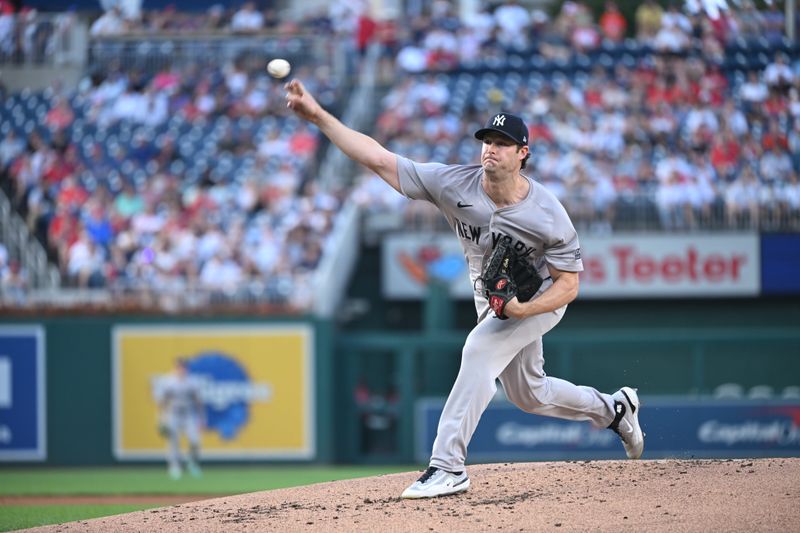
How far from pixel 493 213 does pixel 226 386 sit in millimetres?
11734

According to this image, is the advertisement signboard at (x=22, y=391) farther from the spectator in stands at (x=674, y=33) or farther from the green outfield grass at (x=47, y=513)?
the spectator in stands at (x=674, y=33)

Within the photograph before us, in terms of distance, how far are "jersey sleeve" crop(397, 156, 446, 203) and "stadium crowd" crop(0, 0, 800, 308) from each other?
1089cm

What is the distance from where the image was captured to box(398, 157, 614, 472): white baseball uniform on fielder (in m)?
6.60

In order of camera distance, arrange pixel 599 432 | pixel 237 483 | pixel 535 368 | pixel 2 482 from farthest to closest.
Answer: pixel 599 432 < pixel 2 482 < pixel 237 483 < pixel 535 368

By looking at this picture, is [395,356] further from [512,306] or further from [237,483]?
[512,306]

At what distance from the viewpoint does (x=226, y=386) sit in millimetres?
17781

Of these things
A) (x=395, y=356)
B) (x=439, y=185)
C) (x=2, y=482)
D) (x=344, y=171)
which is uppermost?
(x=344, y=171)

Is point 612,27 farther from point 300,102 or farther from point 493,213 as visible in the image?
point 300,102

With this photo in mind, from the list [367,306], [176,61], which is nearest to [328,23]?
[176,61]

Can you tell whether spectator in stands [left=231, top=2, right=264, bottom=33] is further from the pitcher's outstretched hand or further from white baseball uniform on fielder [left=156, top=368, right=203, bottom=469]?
the pitcher's outstretched hand

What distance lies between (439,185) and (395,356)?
38.3 feet

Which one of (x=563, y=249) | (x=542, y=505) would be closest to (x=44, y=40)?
(x=563, y=249)

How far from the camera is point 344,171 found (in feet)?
67.5

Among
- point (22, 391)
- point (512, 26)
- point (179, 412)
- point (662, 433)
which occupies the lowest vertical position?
point (662, 433)
